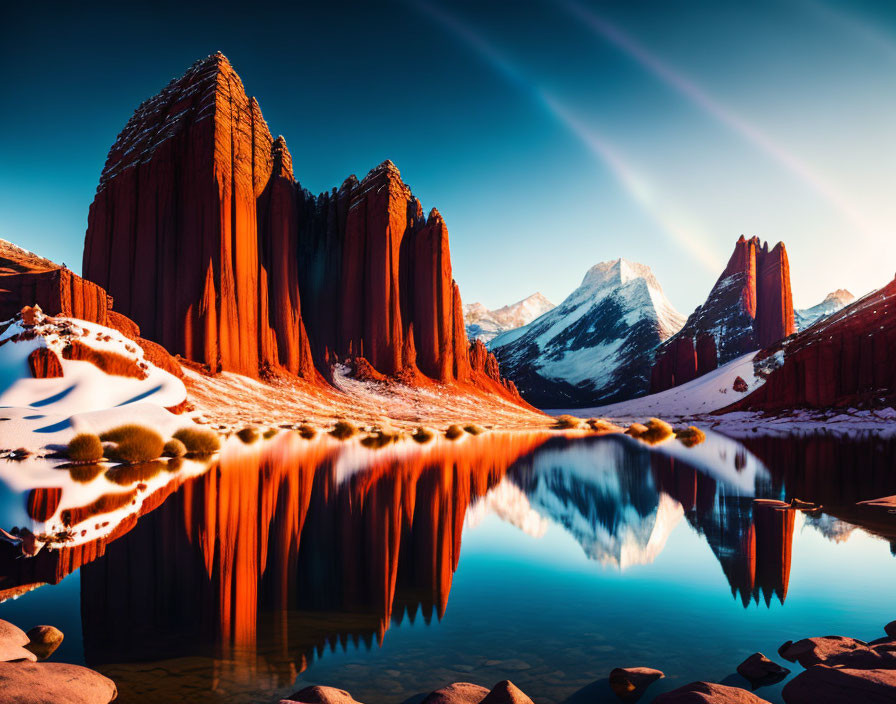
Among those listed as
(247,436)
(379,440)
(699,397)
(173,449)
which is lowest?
(699,397)

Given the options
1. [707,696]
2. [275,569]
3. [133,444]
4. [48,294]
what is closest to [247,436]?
[133,444]

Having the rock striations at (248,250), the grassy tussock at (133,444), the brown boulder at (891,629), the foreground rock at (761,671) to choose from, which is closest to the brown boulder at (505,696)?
the foreground rock at (761,671)

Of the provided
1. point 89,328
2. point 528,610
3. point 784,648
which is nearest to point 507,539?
point 528,610

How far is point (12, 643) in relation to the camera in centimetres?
484

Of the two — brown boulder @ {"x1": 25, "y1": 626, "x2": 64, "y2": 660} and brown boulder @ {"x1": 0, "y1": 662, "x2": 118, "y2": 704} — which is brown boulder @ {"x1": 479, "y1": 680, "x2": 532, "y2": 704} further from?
brown boulder @ {"x1": 25, "y1": 626, "x2": 64, "y2": 660}

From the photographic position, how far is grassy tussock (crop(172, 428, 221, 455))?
22.5 m

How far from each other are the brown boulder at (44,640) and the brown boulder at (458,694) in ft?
11.8

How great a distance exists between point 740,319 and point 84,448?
14424 centimetres

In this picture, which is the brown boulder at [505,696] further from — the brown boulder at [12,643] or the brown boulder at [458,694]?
the brown boulder at [12,643]

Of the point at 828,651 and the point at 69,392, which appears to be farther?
the point at 69,392

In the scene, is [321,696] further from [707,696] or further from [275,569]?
[275,569]

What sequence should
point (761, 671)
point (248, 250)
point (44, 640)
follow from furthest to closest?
point (248, 250) → point (44, 640) → point (761, 671)

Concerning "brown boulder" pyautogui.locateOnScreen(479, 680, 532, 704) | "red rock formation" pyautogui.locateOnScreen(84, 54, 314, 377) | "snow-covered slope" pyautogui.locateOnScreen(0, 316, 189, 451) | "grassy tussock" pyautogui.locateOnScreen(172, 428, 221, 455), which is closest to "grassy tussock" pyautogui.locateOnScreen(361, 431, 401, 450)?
"grassy tussock" pyautogui.locateOnScreen(172, 428, 221, 455)

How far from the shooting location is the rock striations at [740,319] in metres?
132
